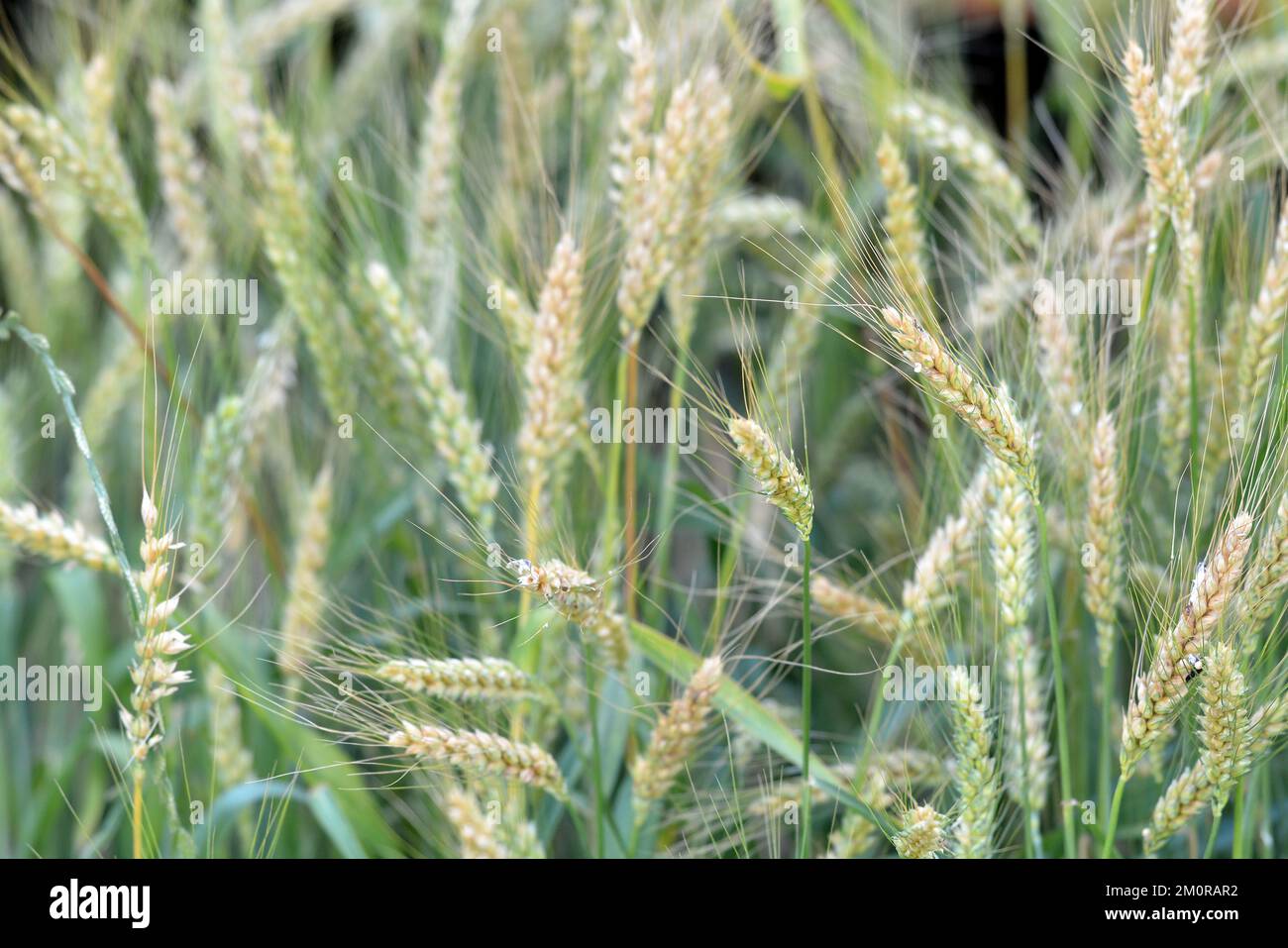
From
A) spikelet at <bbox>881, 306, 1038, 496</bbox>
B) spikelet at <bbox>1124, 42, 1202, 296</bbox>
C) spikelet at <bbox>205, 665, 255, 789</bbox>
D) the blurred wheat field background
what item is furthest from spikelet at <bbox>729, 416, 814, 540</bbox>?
spikelet at <bbox>205, 665, 255, 789</bbox>

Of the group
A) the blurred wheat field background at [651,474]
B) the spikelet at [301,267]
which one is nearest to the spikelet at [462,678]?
the blurred wheat field background at [651,474]

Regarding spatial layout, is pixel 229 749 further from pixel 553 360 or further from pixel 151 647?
pixel 553 360

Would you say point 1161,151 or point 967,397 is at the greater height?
point 1161,151

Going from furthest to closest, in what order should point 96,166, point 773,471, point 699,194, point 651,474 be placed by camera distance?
Result: point 651,474
point 96,166
point 699,194
point 773,471

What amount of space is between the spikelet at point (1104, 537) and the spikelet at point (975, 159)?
14.8 inches

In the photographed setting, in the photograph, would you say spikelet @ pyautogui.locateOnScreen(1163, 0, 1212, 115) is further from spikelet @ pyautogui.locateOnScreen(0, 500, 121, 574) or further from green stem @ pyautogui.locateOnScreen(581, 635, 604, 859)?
spikelet @ pyautogui.locateOnScreen(0, 500, 121, 574)

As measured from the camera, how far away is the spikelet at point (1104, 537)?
89 centimetres

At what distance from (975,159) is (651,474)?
0.55 m

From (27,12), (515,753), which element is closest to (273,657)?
(515,753)

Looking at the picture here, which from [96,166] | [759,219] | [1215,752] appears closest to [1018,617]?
[1215,752]

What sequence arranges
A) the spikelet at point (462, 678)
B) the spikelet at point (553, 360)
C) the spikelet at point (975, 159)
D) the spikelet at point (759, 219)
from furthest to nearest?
the spikelet at point (759, 219), the spikelet at point (975, 159), the spikelet at point (553, 360), the spikelet at point (462, 678)

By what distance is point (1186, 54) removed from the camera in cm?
95

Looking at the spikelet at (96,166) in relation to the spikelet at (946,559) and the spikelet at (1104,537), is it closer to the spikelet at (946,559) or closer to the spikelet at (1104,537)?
the spikelet at (946,559)

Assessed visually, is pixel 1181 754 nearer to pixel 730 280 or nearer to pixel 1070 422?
pixel 1070 422
